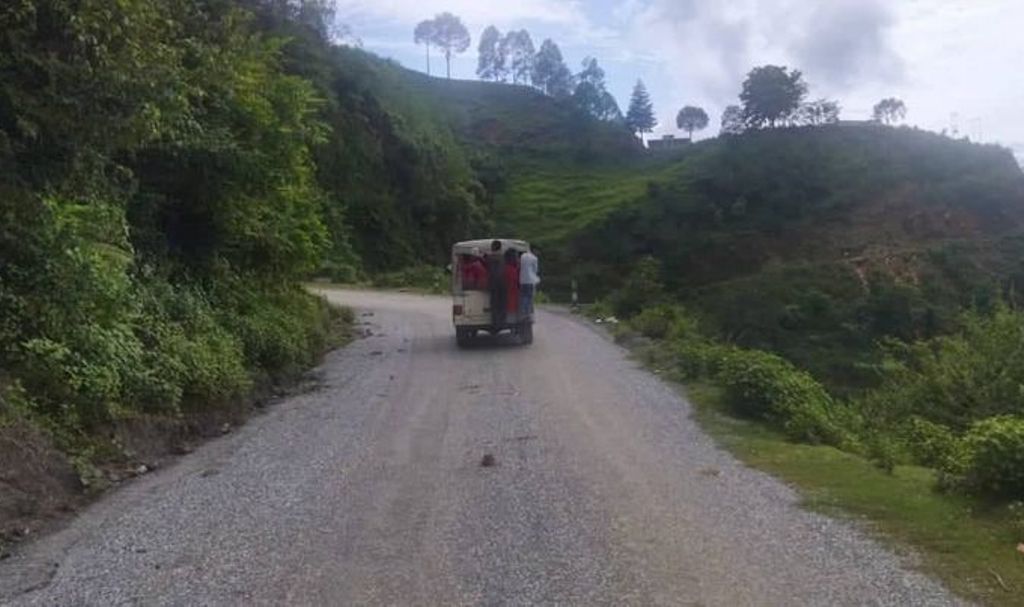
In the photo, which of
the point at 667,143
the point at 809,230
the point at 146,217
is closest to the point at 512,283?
the point at 146,217

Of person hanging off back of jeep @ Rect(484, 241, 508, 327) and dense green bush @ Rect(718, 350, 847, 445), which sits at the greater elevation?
person hanging off back of jeep @ Rect(484, 241, 508, 327)

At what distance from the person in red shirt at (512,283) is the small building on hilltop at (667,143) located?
94723 mm

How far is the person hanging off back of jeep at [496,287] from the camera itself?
23188 mm

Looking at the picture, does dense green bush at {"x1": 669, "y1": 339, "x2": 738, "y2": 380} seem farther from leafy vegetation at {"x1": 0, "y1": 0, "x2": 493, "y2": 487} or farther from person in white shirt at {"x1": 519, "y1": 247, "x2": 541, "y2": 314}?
leafy vegetation at {"x1": 0, "y1": 0, "x2": 493, "y2": 487}

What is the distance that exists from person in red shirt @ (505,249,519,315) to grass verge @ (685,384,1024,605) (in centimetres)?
1054

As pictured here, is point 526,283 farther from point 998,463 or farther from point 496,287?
point 998,463

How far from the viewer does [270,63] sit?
77.2 feet

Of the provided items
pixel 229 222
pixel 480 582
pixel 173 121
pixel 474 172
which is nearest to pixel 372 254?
pixel 474 172

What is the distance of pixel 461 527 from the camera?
28.1 feet

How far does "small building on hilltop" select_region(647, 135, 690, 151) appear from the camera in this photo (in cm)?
11872

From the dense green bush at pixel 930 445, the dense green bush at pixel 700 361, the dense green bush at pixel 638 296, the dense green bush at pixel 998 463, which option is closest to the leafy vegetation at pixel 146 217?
the dense green bush at pixel 700 361

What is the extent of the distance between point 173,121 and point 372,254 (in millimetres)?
50132

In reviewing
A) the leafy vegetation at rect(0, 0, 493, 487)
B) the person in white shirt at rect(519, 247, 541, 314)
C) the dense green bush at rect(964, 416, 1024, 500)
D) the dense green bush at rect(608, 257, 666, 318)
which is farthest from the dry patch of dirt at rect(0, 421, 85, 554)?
the dense green bush at rect(608, 257, 666, 318)

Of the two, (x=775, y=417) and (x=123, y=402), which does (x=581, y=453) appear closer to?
(x=775, y=417)
